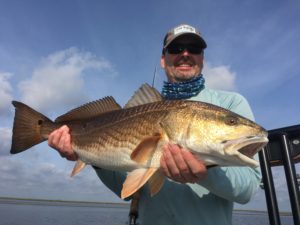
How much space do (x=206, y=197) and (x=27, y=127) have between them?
3166 millimetres

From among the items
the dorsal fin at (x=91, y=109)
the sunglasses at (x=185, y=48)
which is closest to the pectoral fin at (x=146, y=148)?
the dorsal fin at (x=91, y=109)

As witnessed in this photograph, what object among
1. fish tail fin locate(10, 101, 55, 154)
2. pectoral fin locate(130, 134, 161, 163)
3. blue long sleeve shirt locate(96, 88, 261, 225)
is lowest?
Answer: blue long sleeve shirt locate(96, 88, 261, 225)

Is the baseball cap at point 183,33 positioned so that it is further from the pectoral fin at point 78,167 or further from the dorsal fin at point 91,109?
the pectoral fin at point 78,167

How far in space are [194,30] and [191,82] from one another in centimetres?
95

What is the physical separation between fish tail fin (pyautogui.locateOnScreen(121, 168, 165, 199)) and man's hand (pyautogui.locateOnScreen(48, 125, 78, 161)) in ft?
5.15

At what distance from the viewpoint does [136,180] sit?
3.82 m

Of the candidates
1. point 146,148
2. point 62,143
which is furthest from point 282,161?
point 62,143

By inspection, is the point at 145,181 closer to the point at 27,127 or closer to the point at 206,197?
the point at 206,197

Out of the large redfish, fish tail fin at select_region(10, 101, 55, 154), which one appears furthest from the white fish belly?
fish tail fin at select_region(10, 101, 55, 154)

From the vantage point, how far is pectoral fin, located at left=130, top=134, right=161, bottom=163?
372cm

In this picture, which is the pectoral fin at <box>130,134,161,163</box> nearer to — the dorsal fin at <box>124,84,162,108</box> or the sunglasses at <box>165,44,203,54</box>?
the dorsal fin at <box>124,84,162,108</box>

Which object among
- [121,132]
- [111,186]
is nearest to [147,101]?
[121,132]

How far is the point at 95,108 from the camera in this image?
17.5 ft

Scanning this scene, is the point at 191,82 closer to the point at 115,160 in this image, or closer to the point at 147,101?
the point at 147,101
